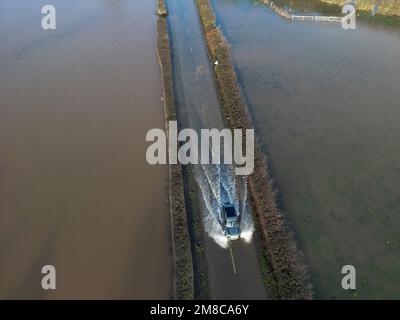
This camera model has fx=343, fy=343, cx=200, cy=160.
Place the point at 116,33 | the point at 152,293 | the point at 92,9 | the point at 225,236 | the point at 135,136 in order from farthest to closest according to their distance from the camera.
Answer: the point at 92,9, the point at 116,33, the point at 135,136, the point at 225,236, the point at 152,293

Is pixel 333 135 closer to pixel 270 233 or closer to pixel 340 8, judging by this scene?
pixel 270 233

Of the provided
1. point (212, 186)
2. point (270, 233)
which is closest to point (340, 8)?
point (212, 186)

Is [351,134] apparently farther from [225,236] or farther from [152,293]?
[152,293]

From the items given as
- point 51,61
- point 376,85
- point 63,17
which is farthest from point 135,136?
point 63,17

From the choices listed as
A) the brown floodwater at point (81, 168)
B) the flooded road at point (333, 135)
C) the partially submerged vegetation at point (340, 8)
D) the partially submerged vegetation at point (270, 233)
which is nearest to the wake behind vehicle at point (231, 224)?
the partially submerged vegetation at point (270, 233)

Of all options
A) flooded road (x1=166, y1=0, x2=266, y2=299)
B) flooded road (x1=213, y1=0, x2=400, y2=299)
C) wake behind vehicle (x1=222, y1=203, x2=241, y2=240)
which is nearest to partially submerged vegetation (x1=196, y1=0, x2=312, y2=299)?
flooded road (x1=166, y1=0, x2=266, y2=299)

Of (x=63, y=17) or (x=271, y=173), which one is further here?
(x=63, y=17)

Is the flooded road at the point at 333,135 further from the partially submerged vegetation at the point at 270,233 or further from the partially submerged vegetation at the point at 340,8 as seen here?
the partially submerged vegetation at the point at 340,8
